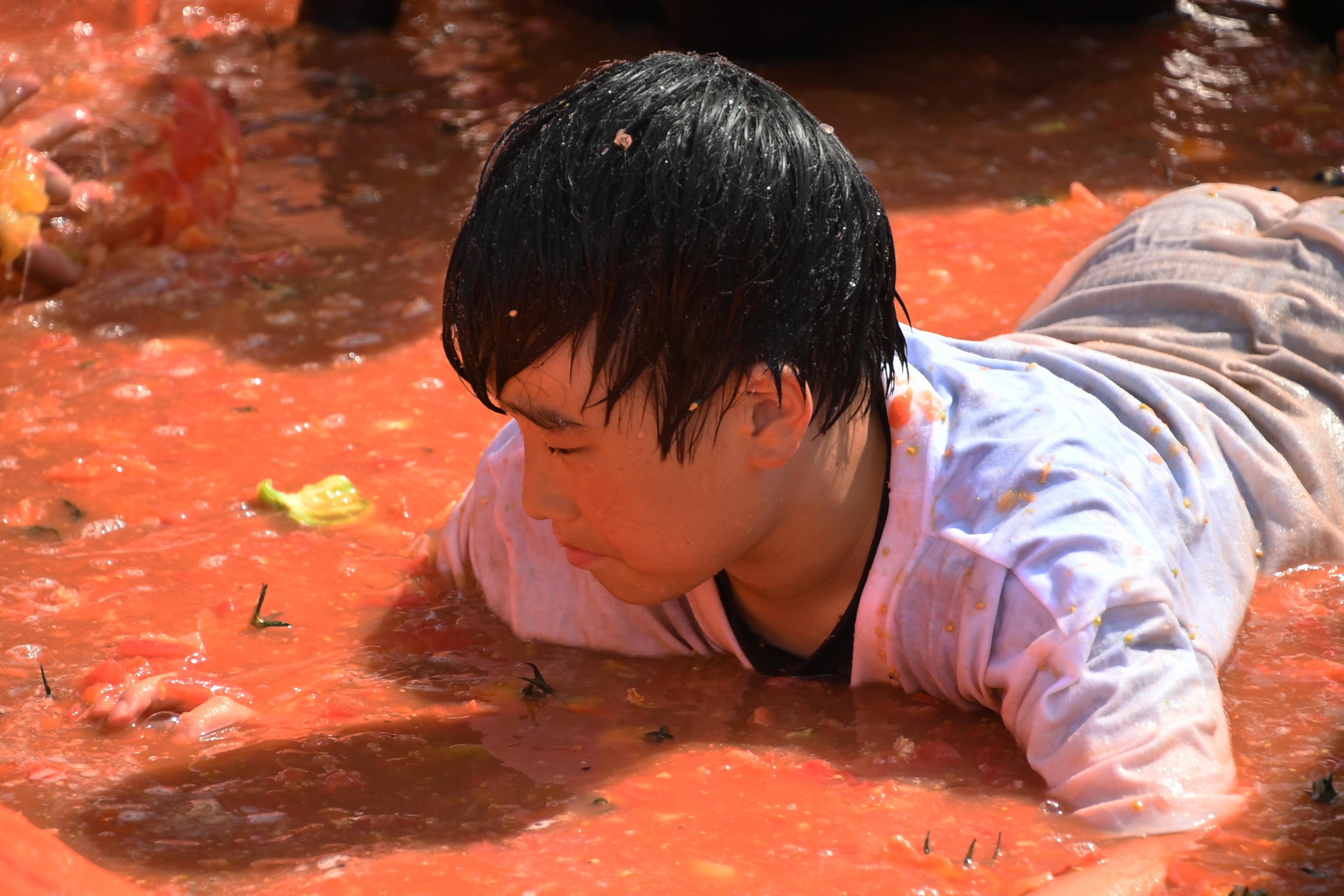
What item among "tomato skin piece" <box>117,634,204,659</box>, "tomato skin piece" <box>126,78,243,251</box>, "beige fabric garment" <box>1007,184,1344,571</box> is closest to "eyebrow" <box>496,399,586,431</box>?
"tomato skin piece" <box>117,634,204,659</box>

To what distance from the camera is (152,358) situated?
12.1ft

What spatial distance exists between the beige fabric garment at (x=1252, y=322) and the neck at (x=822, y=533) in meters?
0.62

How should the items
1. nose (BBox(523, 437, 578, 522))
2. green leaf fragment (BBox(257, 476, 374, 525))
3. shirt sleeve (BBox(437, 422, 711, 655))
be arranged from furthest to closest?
green leaf fragment (BBox(257, 476, 374, 525)), shirt sleeve (BBox(437, 422, 711, 655)), nose (BBox(523, 437, 578, 522))

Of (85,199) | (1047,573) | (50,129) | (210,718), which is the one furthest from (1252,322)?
(50,129)

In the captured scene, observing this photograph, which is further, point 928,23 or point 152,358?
point 928,23

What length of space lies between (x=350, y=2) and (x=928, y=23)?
9.47 ft

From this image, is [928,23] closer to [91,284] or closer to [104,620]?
[91,284]

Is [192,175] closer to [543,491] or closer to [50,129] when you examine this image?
[50,129]

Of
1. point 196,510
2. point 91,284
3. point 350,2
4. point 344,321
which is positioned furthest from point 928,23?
point 196,510

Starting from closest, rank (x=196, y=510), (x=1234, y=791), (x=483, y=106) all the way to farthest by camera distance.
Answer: (x=1234, y=791) → (x=196, y=510) → (x=483, y=106)

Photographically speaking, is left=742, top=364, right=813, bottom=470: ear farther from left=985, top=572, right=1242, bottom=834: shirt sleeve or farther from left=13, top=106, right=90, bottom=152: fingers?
left=13, top=106, right=90, bottom=152: fingers

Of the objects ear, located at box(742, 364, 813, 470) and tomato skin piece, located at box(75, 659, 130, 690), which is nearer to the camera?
ear, located at box(742, 364, 813, 470)

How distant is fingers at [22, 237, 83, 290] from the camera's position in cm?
397

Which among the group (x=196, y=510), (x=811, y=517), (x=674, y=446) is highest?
(x=674, y=446)
